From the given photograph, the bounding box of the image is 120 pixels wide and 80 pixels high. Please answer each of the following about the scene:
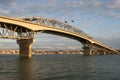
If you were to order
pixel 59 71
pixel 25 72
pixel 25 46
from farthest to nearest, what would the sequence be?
pixel 25 46, pixel 59 71, pixel 25 72

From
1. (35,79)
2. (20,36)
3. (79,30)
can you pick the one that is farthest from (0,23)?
(79,30)

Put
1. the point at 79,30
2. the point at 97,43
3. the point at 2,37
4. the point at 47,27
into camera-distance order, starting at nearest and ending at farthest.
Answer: the point at 2,37, the point at 47,27, the point at 79,30, the point at 97,43

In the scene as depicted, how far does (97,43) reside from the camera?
199750 mm

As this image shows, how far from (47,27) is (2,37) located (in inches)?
1214

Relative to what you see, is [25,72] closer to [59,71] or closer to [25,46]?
[59,71]

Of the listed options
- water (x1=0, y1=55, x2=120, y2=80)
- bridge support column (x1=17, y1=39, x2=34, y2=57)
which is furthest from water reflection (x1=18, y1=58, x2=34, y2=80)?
bridge support column (x1=17, y1=39, x2=34, y2=57)

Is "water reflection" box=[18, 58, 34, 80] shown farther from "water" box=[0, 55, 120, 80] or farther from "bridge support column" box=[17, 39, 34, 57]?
"bridge support column" box=[17, 39, 34, 57]

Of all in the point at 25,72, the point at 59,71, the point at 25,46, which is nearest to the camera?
the point at 25,72

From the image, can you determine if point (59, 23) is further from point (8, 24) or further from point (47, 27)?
point (8, 24)

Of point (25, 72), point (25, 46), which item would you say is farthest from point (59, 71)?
point (25, 46)

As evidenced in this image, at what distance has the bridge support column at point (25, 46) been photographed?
4710 inches

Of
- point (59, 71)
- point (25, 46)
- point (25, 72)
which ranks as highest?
point (25, 46)

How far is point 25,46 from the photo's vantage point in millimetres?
120625

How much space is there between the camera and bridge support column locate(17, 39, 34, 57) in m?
120
